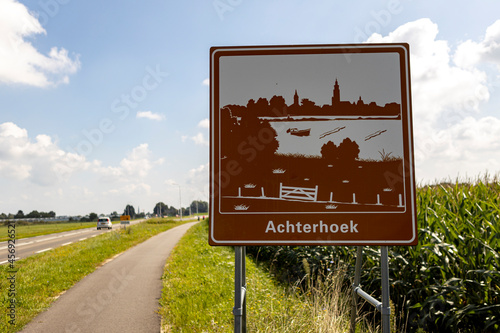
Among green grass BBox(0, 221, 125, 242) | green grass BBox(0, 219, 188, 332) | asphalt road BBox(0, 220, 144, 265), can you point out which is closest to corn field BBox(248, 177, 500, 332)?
green grass BBox(0, 219, 188, 332)

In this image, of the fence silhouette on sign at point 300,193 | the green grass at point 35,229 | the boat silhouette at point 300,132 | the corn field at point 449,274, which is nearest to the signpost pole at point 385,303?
the fence silhouette on sign at point 300,193

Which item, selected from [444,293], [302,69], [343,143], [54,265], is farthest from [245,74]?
[54,265]

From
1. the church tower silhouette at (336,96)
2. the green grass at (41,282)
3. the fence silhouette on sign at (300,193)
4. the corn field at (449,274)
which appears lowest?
the green grass at (41,282)

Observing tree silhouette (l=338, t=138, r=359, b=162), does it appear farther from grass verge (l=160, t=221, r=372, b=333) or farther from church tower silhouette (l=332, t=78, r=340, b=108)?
grass verge (l=160, t=221, r=372, b=333)

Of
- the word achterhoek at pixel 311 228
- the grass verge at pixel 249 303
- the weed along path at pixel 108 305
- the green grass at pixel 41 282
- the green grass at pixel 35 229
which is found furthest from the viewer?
the green grass at pixel 35 229

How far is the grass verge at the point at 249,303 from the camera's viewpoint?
4059 millimetres

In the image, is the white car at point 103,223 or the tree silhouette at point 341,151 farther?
the white car at point 103,223

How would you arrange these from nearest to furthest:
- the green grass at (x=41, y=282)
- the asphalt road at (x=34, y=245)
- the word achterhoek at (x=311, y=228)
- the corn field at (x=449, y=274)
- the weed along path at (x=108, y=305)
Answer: the word achterhoek at (x=311, y=228) < the corn field at (x=449, y=274) < the weed along path at (x=108, y=305) < the green grass at (x=41, y=282) < the asphalt road at (x=34, y=245)

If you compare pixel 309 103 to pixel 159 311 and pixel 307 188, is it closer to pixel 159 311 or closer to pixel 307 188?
pixel 307 188

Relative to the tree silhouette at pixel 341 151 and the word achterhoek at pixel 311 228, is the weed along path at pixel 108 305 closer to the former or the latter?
the word achterhoek at pixel 311 228

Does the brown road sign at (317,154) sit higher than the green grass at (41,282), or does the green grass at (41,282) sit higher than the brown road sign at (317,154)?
the brown road sign at (317,154)

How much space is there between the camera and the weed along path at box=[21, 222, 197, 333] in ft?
18.6

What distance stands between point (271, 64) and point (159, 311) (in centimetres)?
515

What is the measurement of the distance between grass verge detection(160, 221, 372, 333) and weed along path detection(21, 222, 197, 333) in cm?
29
